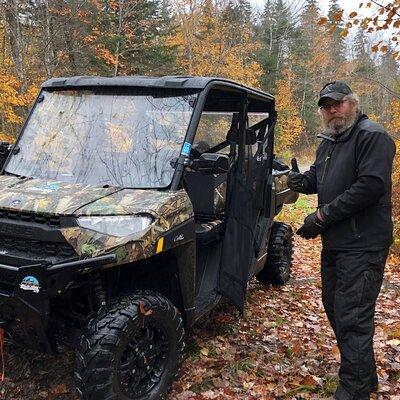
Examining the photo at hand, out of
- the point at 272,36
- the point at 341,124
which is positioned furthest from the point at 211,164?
the point at 272,36

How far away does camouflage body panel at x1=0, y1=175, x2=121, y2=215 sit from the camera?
286 centimetres

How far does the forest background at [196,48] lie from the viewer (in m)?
13.3

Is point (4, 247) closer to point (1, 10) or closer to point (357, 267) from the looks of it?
point (357, 267)

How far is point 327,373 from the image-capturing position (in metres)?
3.92

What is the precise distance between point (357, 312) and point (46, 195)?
2256 millimetres

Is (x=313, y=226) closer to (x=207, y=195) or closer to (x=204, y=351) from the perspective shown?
(x=207, y=195)

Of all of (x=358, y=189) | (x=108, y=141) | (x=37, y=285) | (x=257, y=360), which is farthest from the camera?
(x=257, y=360)

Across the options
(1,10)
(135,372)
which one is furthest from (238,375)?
(1,10)

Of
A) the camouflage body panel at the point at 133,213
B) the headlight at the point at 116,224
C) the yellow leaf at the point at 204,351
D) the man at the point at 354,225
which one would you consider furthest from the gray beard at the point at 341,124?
the yellow leaf at the point at 204,351

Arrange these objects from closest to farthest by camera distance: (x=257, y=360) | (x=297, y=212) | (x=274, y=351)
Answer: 1. (x=257, y=360)
2. (x=274, y=351)
3. (x=297, y=212)

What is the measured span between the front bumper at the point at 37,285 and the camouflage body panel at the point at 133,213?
84mm

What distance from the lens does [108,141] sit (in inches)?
140

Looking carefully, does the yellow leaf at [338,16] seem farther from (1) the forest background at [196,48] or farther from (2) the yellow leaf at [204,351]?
(2) the yellow leaf at [204,351]

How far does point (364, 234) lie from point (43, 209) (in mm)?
2135
